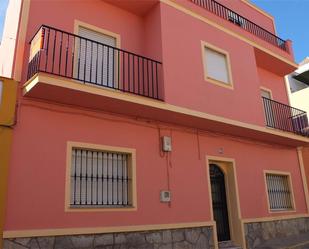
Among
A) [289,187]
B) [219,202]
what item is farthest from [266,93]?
[219,202]

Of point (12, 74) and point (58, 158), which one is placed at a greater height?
point (12, 74)

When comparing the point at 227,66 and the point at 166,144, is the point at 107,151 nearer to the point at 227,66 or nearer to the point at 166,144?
the point at 166,144

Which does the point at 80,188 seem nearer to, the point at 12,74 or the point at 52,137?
the point at 52,137

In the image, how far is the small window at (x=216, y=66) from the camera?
10109 millimetres

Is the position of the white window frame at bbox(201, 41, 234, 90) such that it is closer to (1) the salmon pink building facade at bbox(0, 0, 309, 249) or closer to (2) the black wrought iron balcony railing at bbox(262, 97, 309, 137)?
(1) the salmon pink building facade at bbox(0, 0, 309, 249)

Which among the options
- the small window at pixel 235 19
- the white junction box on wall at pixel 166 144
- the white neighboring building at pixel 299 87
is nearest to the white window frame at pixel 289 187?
the white junction box on wall at pixel 166 144

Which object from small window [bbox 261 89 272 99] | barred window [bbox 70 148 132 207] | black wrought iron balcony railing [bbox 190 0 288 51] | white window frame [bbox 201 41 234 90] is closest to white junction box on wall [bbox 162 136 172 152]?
barred window [bbox 70 148 132 207]

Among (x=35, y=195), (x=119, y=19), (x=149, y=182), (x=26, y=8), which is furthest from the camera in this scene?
(x=119, y=19)

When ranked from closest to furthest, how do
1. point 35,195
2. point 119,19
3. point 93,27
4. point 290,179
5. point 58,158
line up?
point 35,195 → point 58,158 → point 93,27 → point 119,19 → point 290,179

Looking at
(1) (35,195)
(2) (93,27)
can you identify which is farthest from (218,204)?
(2) (93,27)

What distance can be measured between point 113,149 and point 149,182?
4.10 ft

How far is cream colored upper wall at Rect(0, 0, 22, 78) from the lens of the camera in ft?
24.3

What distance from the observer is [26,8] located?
24.5ft

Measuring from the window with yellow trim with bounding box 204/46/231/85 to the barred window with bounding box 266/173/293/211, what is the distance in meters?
3.97
